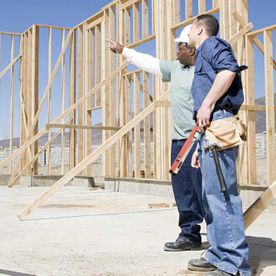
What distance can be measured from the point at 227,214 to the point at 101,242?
1.43m

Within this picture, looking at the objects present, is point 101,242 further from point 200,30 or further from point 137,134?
point 137,134

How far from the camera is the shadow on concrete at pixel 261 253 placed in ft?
8.88

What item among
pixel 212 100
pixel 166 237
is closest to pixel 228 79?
pixel 212 100

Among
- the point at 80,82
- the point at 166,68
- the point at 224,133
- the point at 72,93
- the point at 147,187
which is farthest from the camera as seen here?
the point at 72,93

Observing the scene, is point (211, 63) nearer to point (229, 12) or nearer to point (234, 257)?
point (234, 257)

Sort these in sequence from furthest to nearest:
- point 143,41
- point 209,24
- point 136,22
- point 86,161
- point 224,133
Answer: point 136,22
point 143,41
point 86,161
point 209,24
point 224,133

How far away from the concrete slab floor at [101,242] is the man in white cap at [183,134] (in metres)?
0.15

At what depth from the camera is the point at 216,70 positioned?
2393 millimetres

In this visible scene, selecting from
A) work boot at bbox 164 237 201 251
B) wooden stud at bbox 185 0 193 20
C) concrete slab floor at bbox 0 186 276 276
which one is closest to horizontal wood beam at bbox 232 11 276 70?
wooden stud at bbox 185 0 193 20

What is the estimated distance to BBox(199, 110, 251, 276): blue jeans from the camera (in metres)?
2.37

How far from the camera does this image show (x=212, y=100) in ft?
7.64

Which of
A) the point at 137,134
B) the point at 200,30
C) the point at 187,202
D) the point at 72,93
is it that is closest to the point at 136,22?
the point at 137,134

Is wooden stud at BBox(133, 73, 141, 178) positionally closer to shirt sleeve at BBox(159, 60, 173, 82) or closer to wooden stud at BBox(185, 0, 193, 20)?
wooden stud at BBox(185, 0, 193, 20)

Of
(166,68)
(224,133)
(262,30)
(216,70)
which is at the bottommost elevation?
(224,133)
